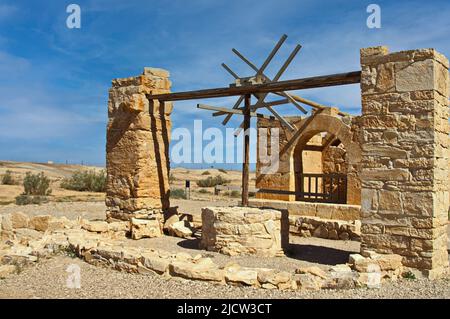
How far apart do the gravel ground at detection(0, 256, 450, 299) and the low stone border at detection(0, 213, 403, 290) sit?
0.11 m

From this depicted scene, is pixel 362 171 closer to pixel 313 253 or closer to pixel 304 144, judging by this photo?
pixel 313 253

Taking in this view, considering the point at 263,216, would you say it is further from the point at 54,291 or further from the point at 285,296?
the point at 54,291

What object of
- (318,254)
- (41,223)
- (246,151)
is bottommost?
(318,254)

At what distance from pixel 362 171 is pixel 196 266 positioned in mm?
2800

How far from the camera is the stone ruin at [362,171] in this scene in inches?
229

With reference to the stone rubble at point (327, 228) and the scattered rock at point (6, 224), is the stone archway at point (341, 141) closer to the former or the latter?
the stone rubble at point (327, 228)

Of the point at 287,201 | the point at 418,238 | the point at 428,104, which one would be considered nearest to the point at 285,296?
the point at 418,238

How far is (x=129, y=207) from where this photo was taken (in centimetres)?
954

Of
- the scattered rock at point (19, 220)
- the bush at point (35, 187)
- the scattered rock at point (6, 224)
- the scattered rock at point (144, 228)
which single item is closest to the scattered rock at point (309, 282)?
the scattered rock at point (144, 228)

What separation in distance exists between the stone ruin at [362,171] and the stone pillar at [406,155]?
0.04 ft

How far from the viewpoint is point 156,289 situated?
5004mm

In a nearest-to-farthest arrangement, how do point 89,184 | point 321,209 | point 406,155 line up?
1. point 406,155
2. point 321,209
3. point 89,184

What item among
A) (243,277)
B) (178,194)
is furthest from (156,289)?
(178,194)

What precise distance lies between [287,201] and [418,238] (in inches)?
212
